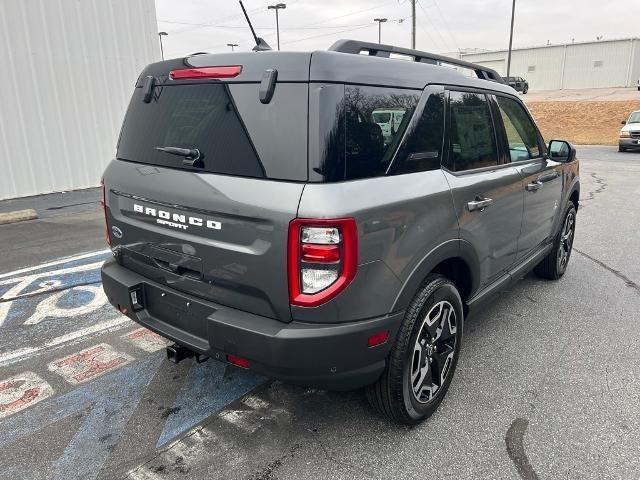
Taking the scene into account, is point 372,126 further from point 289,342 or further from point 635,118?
point 635,118

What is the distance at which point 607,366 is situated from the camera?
3352 millimetres

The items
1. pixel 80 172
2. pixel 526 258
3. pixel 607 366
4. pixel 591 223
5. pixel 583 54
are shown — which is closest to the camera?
pixel 607 366

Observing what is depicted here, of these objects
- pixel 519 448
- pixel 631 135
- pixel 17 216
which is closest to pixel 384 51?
pixel 519 448

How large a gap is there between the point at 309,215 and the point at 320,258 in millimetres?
189

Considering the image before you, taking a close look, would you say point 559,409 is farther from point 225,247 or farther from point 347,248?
point 225,247

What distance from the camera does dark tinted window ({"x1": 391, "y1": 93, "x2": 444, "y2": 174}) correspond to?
2.44m

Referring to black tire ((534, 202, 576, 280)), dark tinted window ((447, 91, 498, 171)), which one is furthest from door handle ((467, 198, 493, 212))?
black tire ((534, 202, 576, 280))

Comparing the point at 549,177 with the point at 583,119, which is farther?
the point at 583,119

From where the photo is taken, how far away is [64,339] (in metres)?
3.72

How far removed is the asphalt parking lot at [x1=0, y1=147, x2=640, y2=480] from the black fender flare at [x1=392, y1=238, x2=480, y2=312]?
79cm

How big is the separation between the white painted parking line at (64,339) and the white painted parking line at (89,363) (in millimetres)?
248

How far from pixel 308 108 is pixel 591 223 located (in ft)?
23.3

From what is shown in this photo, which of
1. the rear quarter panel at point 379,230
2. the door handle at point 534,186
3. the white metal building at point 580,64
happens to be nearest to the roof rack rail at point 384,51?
the rear quarter panel at point 379,230

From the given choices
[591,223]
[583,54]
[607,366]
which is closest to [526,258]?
[607,366]
